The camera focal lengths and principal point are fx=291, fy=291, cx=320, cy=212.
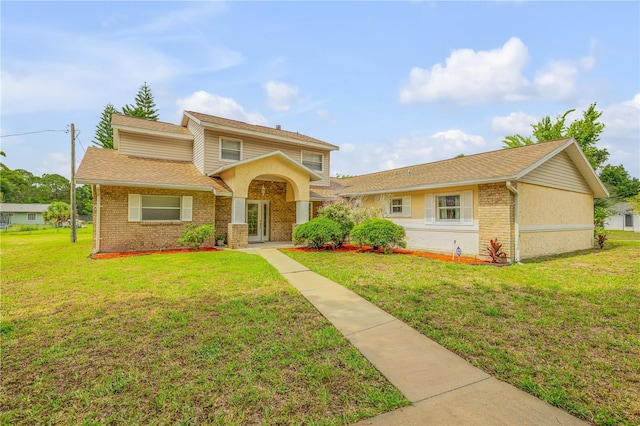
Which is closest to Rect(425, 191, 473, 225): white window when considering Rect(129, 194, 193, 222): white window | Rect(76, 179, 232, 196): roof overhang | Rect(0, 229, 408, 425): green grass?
Rect(0, 229, 408, 425): green grass

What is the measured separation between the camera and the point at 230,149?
51.7ft

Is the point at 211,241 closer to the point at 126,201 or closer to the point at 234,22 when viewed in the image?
the point at 126,201

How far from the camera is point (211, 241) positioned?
1392cm

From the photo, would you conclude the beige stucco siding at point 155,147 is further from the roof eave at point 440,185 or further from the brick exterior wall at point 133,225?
→ the roof eave at point 440,185

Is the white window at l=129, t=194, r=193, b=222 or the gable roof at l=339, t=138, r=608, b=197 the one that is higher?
the gable roof at l=339, t=138, r=608, b=197

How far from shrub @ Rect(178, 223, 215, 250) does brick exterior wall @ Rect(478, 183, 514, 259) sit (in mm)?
11229

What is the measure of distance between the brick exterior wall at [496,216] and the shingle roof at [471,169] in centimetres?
62

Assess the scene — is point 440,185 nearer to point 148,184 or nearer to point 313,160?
point 313,160

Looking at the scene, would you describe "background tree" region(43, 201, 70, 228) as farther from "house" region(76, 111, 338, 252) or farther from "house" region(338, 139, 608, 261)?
"house" region(338, 139, 608, 261)

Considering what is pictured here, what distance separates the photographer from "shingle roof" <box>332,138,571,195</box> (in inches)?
426

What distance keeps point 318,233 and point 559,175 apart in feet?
Answer: 36.1

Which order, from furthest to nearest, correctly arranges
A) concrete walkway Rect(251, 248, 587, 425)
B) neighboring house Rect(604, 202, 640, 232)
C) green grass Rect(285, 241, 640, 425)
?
neighboring house Rect(604, 202, 640, 232)
green grass Rect(285, 241, 640, 425)
concrete walkway Rect(251, 248, 587, 425)

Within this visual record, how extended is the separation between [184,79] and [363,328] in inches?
558

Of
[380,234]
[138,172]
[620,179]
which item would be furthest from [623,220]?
[138,172]
